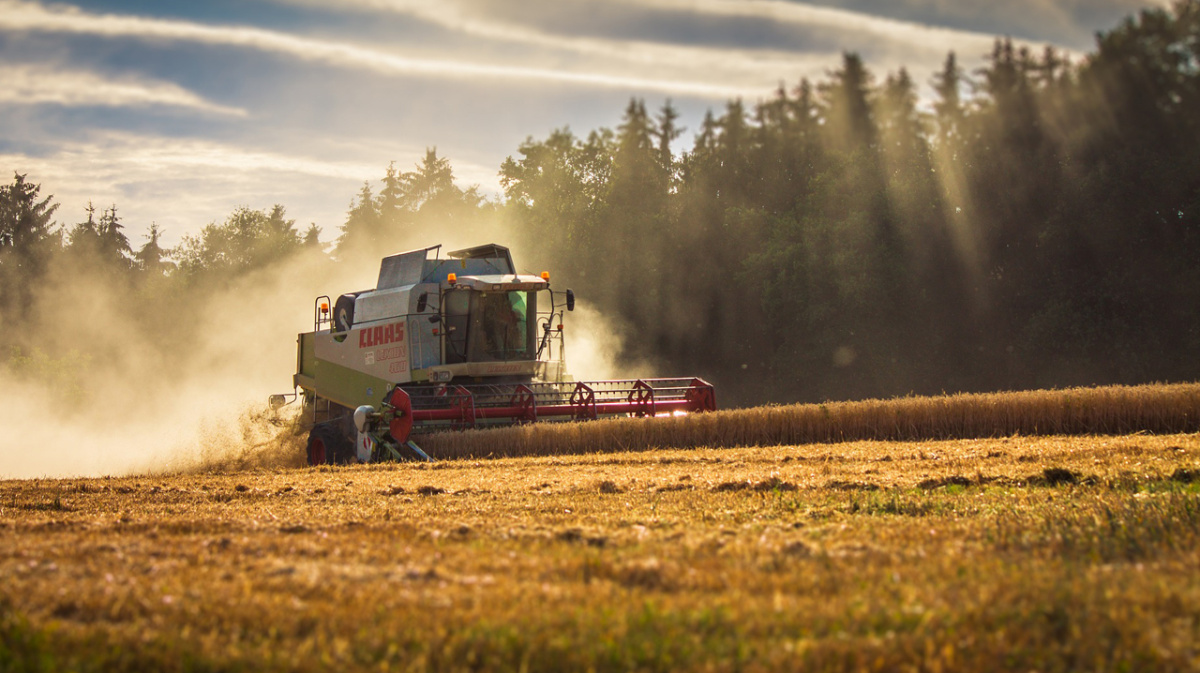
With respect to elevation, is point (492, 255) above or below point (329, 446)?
above

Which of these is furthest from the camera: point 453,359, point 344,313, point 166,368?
point 166,368

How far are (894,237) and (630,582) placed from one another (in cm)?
2988

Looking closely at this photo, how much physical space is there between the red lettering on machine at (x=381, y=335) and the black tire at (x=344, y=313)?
613 mm

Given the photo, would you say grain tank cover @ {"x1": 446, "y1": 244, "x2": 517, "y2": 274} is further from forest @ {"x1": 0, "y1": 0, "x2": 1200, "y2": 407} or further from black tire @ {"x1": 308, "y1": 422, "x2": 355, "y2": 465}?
forest @ {"x1": 0, "y1": 0, "x2": 1200, "y2": 407}

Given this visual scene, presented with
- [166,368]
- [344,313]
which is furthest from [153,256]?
[344,313]

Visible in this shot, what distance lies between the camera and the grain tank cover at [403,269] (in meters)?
16.5

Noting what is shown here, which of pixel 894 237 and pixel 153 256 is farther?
pixel 153 256

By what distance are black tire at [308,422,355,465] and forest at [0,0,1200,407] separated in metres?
12.0

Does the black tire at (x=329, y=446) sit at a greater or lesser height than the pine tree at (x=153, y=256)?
lesser

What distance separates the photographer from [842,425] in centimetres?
1402

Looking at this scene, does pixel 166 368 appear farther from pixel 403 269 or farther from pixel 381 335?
pixel 381 335

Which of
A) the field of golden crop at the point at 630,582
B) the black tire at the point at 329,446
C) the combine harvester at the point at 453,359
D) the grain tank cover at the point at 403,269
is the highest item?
the grain tank cover at the point at 403,269

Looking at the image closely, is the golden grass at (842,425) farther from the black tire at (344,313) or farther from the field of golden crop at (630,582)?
the field of golden crop at (630,582)

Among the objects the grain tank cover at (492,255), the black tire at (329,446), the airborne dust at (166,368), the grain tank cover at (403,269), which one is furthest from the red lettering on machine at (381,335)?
the airborne dust at (166,368)
